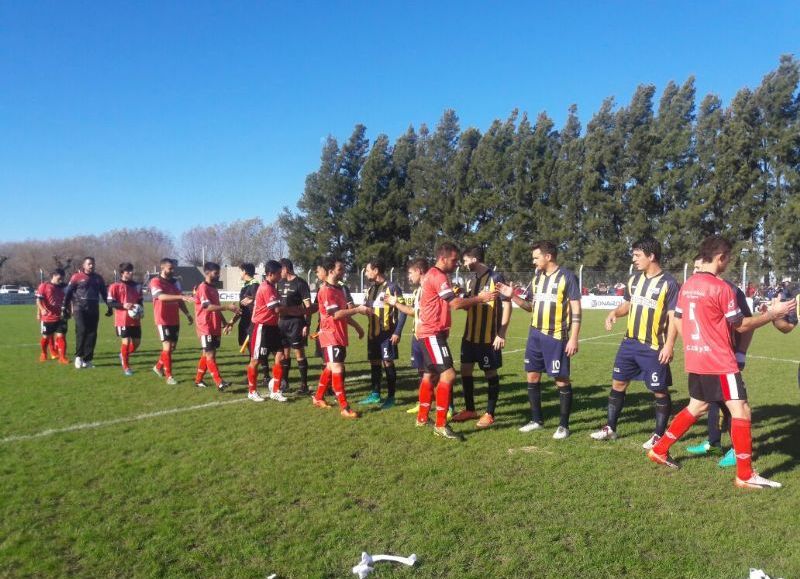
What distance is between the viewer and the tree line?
126 feet

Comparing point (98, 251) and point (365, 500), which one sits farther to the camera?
point (98, 251)

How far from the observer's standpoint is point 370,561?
3.41m

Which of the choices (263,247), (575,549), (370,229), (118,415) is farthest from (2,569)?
(263,247)

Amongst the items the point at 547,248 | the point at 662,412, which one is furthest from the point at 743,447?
the point at 547,248

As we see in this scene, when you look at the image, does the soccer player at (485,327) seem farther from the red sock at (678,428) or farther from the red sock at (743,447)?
the red sock at (743,447)

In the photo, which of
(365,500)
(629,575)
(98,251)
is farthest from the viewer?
(98,251)

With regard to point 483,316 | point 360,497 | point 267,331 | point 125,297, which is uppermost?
point 125,297

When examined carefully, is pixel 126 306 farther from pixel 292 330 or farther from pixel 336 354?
pixel 336 354

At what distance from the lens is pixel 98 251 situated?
89312 mm

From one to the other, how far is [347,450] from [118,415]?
321 centimetres

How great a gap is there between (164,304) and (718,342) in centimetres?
776

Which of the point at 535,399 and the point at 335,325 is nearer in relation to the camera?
the point at 535,399

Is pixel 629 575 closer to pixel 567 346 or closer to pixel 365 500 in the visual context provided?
pixel 365 500

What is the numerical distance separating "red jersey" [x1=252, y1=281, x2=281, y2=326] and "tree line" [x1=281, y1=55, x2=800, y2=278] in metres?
37.2
